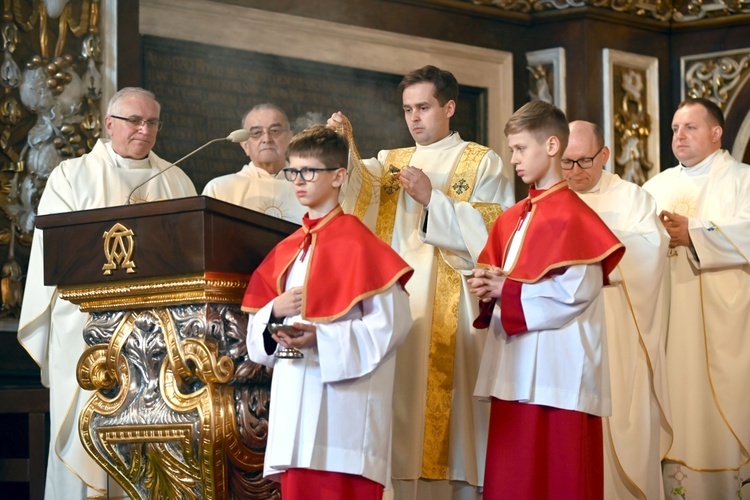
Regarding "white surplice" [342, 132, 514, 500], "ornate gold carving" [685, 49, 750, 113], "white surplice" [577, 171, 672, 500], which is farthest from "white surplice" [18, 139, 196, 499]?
"ornate gold carving" [685, 49, 750, 113]

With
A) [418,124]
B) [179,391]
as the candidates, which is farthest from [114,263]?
[418,124]

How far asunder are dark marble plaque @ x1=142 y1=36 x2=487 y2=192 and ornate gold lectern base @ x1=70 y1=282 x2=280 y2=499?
3.40m

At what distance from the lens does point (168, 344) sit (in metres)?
4.38

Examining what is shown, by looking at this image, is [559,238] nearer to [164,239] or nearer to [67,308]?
[164,239]

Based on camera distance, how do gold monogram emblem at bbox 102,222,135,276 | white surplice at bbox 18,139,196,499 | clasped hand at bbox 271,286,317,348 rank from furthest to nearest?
white surplice at bbox 18,139,196,499
gold monogram emblem at bbox 102,222,135,276
clasped hand at bbox 271,286,317,348

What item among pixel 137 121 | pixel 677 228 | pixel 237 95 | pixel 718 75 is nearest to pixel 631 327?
pixel 677 228

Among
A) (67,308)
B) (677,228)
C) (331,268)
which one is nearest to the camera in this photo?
(331,268)

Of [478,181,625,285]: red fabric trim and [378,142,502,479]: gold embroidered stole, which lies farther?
[378,142,502,479]: gold embroidered stole

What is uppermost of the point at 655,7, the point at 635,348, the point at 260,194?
the point at 655,7

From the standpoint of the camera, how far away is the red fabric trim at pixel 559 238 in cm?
465

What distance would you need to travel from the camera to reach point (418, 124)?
5.77m

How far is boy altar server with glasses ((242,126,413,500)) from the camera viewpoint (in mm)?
4172

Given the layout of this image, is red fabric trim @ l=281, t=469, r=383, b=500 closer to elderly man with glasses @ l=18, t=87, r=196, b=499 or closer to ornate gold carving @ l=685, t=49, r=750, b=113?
elderly man with glasses @ l=18, t=87, r=196, b=499

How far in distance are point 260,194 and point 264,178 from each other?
0.11 metres
